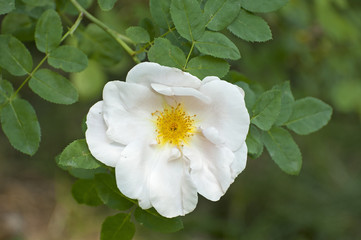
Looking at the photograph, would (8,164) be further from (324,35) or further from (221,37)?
(221,37)

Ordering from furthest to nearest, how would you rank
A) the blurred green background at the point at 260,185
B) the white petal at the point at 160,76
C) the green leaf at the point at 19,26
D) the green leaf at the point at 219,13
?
1. the blurred green background at the point at 260,185
2. the green leaf at the point at 19,26
3. the green leaf at the point at 219,13
4. the white petal at the point at 160,76

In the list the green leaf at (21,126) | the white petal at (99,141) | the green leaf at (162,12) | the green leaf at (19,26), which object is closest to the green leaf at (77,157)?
the white petal at (99,141)

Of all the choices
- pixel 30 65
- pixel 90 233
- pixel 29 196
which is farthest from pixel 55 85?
pixel 29 196

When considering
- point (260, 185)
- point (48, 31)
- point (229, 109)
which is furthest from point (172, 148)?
point (260, 185)

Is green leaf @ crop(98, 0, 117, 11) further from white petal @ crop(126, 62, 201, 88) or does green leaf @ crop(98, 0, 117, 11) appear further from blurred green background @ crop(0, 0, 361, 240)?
blurred green background @ crop(0, 0, 361, 240)

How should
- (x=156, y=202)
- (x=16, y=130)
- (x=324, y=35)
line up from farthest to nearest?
(x=324, y=35)
(x=16, y=130)
(x=156, y=202)

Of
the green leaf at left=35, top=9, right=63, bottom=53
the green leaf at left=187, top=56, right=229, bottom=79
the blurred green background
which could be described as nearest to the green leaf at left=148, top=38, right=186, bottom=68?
the green leaf at left=187, top=56, right=229, bottom=79

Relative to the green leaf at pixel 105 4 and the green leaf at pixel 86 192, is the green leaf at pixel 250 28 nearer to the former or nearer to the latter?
the green leaf at pixel 105 4
